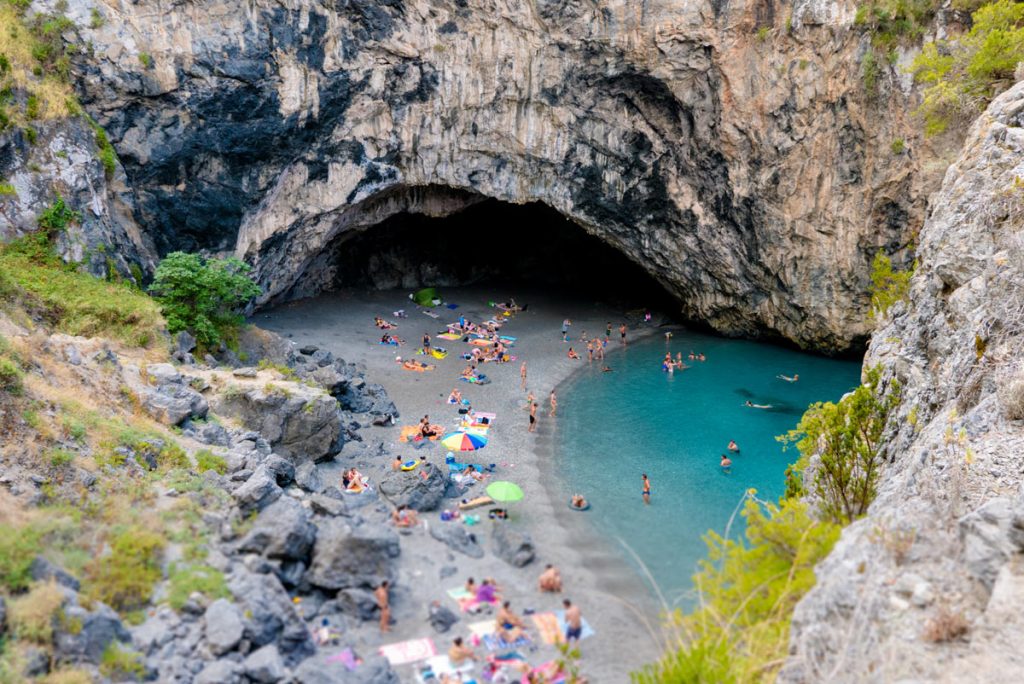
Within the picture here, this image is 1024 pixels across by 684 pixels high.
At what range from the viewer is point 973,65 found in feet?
77.5

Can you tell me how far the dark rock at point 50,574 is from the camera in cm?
1202

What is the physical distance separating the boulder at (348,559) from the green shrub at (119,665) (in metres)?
3.76

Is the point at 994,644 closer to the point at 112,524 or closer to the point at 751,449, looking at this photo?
the point at 112,524

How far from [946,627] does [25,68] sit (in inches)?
1239

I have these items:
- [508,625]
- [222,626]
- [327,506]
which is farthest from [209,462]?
[508,625]

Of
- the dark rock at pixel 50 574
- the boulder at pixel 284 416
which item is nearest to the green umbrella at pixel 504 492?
the boulder at pixel 284 416

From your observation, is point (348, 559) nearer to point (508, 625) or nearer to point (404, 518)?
point (404, 518)

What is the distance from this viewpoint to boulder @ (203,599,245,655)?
39.5ft

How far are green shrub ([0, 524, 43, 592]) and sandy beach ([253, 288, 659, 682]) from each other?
5748 mm

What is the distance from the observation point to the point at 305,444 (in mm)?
21156

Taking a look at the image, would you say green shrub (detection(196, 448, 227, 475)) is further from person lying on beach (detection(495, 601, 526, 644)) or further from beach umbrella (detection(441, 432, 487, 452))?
person lying on beach (detection(495, 601, 526, 644))

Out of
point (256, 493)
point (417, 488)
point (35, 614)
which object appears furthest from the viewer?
point (417, 488)

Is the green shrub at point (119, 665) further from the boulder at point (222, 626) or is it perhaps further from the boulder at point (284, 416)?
the boulder at point (284, 416)

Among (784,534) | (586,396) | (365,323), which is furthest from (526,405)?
(784,534)
